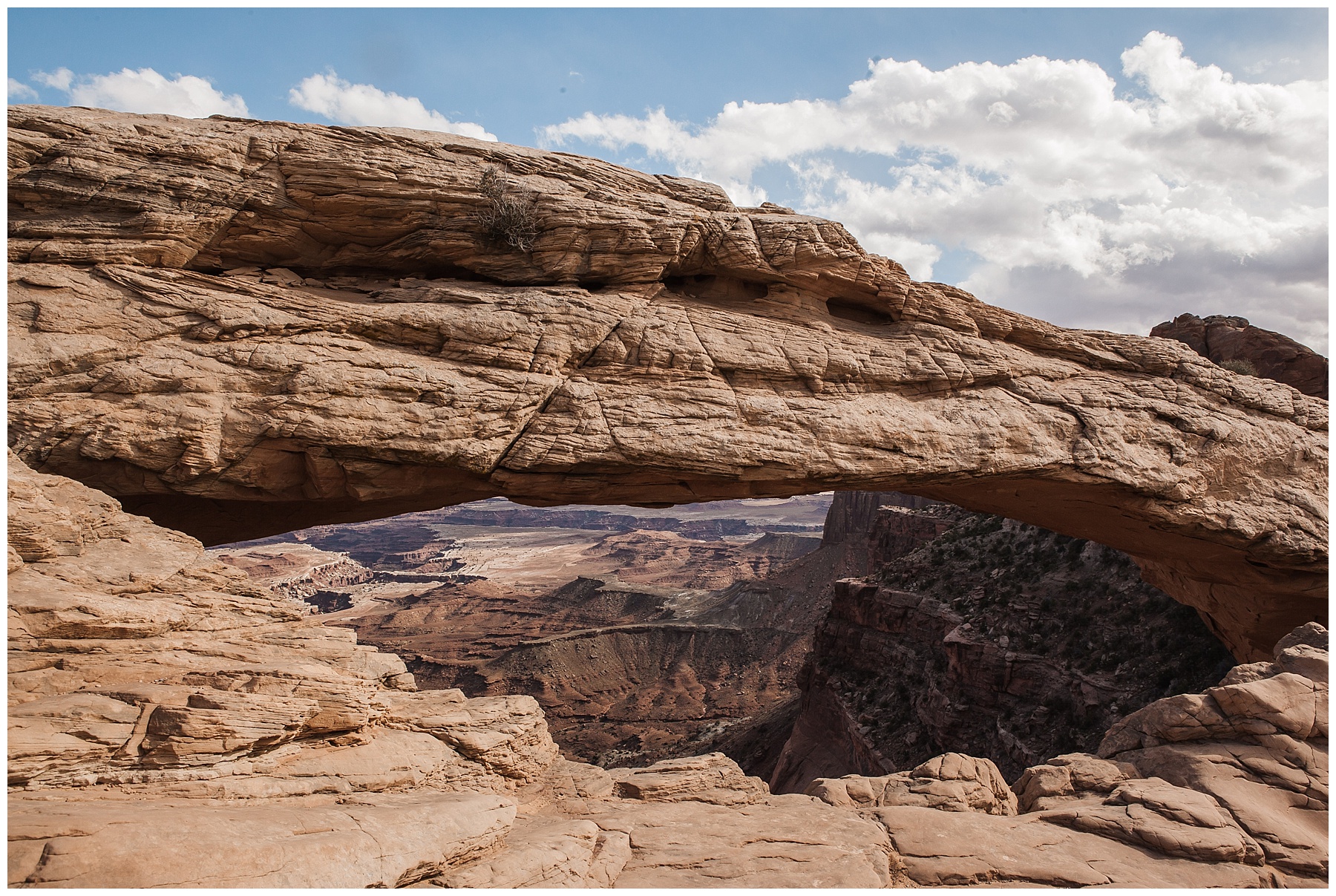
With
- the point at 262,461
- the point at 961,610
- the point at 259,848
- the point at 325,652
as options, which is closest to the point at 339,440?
the point at 262,461

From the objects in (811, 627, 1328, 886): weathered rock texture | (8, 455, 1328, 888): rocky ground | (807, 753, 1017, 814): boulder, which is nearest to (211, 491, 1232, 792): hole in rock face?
(8, 455, 1328, 888): rocky ground

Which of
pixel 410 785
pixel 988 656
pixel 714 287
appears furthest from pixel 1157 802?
pixel 988 656

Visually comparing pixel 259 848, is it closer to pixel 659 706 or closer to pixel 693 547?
pixel 659 706

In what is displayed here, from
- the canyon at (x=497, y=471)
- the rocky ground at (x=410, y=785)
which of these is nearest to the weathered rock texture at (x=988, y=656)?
the canyon at (x=497, y=471)

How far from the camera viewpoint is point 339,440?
11609 mm

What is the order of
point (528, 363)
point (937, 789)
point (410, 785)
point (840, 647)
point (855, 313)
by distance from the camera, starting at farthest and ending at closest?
point (840, 647)
point (855, 313)
point (528, 363)
point (937, 789)
point (410, 785)

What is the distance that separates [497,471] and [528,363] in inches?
85.3

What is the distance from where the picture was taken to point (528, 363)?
1299 centimetres

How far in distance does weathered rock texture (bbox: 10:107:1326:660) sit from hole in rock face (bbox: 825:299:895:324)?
0.07 meters

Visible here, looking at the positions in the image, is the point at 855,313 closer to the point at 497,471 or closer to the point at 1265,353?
the point at 497,471

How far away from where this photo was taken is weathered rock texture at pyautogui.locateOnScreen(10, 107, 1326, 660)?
1130cm

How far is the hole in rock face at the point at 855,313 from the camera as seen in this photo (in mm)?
16406

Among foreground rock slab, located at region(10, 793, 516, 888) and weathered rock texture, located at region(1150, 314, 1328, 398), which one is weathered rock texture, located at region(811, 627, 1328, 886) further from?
weathered rock texture, located at region(1150, 314, 1328, 398)

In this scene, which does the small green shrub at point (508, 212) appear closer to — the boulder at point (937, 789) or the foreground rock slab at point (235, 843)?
the foreground rock slab at point (235, 843)
